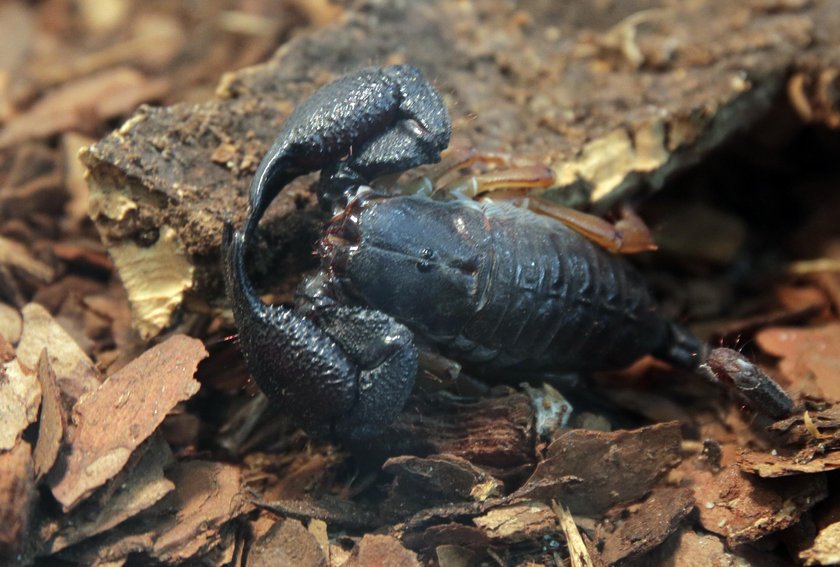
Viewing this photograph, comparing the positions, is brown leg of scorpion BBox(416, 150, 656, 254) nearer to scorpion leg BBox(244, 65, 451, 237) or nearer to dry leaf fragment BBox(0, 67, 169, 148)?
scorpion leg BBox(244, 65, 451, 237)

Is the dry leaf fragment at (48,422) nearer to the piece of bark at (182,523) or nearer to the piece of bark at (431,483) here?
the piece of bark at (182,523)

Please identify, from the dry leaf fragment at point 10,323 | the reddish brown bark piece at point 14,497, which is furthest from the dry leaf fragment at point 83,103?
the reddish brown bark piece at point 14,497

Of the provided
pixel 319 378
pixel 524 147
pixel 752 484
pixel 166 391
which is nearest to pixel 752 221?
pixel 524 147

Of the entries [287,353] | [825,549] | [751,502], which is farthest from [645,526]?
[287,353]

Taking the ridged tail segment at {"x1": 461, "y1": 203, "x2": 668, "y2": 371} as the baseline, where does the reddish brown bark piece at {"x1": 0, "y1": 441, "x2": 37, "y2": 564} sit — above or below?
Result: above

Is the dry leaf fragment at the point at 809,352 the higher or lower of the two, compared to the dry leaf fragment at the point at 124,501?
lower

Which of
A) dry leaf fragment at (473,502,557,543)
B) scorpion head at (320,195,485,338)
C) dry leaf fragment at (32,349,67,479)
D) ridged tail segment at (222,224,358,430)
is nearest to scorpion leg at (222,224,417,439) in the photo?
ridged tail segment at (222,224,358,430)

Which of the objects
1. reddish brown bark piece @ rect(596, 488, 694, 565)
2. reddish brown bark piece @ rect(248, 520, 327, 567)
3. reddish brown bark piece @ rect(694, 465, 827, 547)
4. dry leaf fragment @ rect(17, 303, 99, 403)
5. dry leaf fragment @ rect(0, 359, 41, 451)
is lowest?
reddish brown bark piece @ rect(694, 465, 827, 547)
